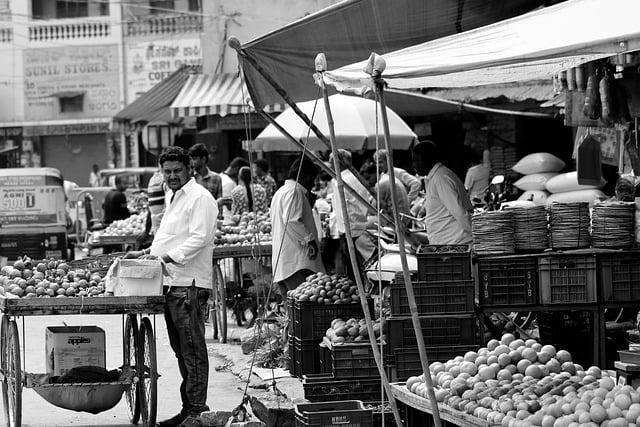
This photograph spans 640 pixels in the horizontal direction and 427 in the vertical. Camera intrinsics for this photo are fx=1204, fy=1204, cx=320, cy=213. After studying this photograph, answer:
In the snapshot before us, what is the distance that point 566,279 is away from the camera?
27.8 feet

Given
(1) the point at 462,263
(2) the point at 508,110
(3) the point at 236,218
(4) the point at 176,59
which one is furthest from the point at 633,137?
(4) the point at 176,59

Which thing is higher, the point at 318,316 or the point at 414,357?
the point at 318,316

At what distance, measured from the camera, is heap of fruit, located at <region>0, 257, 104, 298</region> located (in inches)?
345

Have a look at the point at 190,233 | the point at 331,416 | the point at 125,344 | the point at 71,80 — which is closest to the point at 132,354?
the point at 125,344

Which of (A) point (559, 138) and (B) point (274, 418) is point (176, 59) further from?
(B) point (274, 418)

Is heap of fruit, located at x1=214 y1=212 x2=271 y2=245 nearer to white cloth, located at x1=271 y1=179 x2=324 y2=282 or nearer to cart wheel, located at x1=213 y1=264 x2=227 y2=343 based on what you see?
cart wheel, located at x1=213 y1=264 x2=227 y2=343

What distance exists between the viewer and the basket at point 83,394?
859cm

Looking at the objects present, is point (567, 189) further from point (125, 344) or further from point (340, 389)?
point (340, 389)

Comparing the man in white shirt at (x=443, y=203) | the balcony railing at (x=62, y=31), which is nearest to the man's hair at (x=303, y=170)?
the man in white shirt at (x=443, y=203)

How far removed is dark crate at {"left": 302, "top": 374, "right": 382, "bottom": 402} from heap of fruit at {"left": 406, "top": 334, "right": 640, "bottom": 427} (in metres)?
1.12

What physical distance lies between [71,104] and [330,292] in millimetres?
34361

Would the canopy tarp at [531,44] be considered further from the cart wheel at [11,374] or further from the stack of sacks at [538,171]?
the stack of sacks at [538,171]

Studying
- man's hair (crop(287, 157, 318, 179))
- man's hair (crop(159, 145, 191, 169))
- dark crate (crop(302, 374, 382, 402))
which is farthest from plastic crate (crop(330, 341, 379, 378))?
man's hair (crop(287, 157, 318, 179))

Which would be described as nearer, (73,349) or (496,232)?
(496,232)
